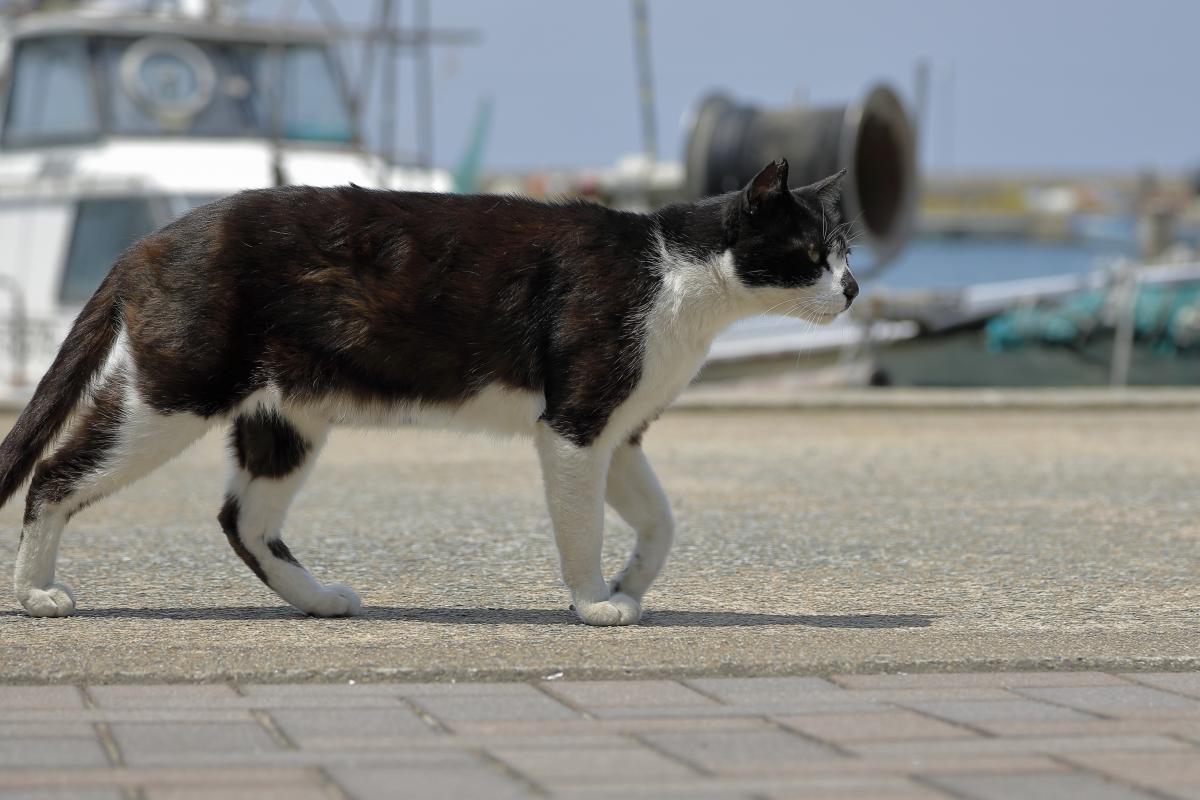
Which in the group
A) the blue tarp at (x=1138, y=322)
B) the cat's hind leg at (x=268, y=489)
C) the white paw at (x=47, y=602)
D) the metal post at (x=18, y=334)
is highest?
the cat's hind leg at (x=268, y=489)

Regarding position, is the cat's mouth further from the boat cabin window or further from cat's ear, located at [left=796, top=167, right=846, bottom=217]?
the boat cabin window

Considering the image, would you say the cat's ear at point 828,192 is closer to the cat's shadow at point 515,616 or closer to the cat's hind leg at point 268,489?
the cat's shadow at point 515,616

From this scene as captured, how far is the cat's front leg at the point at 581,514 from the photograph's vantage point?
4.64 m

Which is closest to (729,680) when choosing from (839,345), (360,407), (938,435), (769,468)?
(360,407)

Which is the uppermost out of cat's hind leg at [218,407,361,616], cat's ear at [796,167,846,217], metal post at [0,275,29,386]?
cat's ear at [796,167,846,217]

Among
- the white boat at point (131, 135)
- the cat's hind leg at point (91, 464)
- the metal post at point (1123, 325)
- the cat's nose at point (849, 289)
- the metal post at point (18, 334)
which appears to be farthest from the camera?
the metal post at point (1123, 325)

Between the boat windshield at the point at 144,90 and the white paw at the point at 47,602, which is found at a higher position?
the boat windshield at the point at 144,90

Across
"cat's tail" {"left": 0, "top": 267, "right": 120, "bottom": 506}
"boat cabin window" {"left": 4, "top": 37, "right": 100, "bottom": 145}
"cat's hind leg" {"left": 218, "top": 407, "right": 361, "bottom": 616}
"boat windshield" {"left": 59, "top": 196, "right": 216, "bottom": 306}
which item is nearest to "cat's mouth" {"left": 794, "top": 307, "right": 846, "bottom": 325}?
"cat's hind leg" {"left": 218, "top": 407, "right": 361, "bottom": 616}

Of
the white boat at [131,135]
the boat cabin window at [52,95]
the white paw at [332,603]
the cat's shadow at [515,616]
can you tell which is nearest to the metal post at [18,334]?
the white boat at [131,135]

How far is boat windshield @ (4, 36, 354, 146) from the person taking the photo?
16469 millimetres

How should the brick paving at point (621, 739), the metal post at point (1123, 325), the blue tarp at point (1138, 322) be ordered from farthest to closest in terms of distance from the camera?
1. the blue tarp at point (1138, 322)
2. the metal post at point (1123, 325)
3. the brick paving at point (621, 739)

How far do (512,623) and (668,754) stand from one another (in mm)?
1506

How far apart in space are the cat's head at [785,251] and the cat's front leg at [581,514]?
662 millimetres

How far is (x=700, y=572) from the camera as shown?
5785 millimetres
